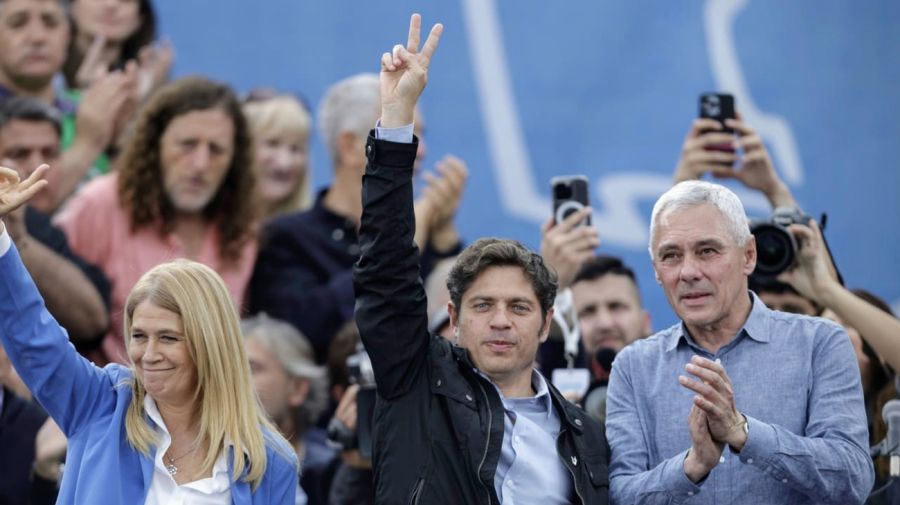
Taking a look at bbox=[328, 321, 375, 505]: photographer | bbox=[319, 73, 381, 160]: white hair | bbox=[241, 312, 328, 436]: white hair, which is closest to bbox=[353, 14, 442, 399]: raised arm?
bbox=[328, 321, 375, 505]: photographer

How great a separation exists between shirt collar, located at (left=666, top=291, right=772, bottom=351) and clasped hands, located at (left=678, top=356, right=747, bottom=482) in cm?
36

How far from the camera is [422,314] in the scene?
4184 mm

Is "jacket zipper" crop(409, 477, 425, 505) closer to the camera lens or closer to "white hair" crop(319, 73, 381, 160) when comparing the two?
the camera lens

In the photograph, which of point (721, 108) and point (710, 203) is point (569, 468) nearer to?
point (710, 203)

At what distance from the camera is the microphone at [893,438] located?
4.96m

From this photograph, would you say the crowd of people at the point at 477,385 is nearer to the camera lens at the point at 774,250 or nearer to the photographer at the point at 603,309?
the camera lens at the point at 774,250

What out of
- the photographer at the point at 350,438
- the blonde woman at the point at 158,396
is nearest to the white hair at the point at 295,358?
the photographer at the point at 350,438

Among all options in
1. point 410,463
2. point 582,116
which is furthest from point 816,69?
point 410,463

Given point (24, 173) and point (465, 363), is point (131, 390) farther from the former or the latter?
point (24, 173)

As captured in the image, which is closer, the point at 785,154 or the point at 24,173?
the point at 24,173

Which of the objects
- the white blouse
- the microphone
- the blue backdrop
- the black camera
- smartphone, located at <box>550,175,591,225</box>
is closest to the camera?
the white blouse

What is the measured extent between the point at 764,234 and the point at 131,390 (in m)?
2.00

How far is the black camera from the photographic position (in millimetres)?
5059

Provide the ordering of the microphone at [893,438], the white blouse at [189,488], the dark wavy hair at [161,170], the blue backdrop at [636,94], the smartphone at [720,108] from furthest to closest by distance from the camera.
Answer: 1. the blue backdrop at [636,94]
2. the dark wavy hair at [161,170]
3. the smartphone at [720,108]
4. the microphone at [893,438]
5. the white blouse at [189,488]
